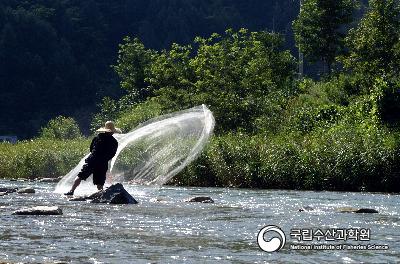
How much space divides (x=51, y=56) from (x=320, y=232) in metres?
118

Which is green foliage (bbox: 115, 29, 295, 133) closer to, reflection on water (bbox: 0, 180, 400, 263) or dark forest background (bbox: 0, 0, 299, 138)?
reflection on water (bbox: 0, 180, 400, 263)

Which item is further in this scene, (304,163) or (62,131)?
(62,131)

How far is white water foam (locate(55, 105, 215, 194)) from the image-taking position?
2936 cm

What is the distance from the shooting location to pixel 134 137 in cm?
2972

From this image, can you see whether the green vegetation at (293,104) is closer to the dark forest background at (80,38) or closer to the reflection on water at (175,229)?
the reflection on water at (175,229)

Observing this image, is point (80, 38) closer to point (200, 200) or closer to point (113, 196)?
point (200, 200)

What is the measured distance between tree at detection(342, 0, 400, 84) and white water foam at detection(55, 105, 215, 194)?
89.5ft

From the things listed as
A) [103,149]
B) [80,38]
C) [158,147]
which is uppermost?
[80,38]

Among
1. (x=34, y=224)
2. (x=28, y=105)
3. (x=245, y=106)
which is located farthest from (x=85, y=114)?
(x=34, y=224)

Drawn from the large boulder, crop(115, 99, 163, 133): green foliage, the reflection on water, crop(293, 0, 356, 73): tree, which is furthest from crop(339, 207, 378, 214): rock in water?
crop(293, 0, 356, 73): tree

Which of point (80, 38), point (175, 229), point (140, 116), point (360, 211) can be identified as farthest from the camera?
point (80, 38)

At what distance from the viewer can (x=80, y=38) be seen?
14000 centimetres

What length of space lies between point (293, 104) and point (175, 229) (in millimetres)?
41031

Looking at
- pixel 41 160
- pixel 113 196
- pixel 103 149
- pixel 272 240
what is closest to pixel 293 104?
pixel 41 160
